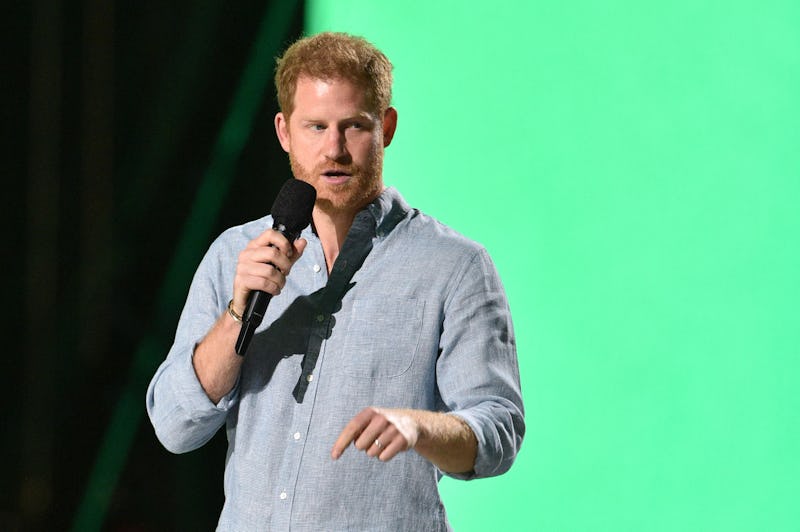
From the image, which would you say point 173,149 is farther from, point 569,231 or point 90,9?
point 569,231

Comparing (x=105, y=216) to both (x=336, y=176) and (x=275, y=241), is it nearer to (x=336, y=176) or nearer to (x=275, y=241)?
(x=336, y=176)

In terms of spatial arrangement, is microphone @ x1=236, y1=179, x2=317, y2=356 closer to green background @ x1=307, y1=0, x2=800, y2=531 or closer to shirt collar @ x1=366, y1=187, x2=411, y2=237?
shirt collar @ x1=366, y1=187, x2=411, y2=237

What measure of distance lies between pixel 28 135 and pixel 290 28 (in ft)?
2.45

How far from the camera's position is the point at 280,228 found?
1485mm

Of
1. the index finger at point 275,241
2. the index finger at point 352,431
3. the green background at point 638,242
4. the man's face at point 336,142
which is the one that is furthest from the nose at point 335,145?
the green background at point 638,242

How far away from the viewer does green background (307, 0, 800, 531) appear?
2.16 m

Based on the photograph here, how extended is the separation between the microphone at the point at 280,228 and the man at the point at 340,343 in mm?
24

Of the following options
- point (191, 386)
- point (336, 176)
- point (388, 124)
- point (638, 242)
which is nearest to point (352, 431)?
point (191, 386)

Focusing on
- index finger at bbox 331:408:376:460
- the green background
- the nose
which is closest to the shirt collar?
the nose

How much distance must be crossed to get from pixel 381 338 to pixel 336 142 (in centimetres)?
33

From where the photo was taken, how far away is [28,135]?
2.41m

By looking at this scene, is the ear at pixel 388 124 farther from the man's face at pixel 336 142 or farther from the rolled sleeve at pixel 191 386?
the rolled sleeve at pixel 191 386

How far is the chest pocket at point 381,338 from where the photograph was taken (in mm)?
1597

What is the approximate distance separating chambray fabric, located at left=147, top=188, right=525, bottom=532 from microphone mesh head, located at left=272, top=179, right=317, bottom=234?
0.20m
